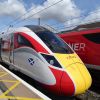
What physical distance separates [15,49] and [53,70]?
14.2 ft

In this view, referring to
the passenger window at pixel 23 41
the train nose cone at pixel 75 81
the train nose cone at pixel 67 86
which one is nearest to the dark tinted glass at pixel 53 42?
the passenger window at pixel 23 41

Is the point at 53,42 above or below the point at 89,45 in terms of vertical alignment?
above

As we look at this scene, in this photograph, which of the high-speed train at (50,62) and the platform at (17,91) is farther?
the high-speed train at (50,62)

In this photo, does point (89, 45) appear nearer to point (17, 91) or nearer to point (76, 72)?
point (76, 72)

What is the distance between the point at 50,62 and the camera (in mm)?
10023

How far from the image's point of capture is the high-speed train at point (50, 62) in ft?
30.8

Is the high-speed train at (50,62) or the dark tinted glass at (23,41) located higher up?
the dark tinted glass at (23,41)

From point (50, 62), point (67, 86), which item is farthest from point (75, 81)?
point (50, 62)

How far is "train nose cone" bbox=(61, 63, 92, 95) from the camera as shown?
30.3 ft

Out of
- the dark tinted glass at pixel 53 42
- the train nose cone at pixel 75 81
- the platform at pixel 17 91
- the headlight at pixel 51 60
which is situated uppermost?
the dark tinted glass at pixel 53 42

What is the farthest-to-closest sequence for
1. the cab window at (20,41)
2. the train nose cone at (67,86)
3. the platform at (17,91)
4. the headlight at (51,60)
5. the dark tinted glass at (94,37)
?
1. the dark tinted glass at (94,37)
2. the cab window at (20,41)
3. the headlight at (51,60)
4. the train nose cone at (67,86)
5. the platform at (17,91)

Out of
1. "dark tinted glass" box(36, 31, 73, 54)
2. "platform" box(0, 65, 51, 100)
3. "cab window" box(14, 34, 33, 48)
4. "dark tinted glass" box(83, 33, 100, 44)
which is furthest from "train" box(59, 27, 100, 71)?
"platform" box(0, 65, 51, 100)

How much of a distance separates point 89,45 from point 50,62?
3.54 meters

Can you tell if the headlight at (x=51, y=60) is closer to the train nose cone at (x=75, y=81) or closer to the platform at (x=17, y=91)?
the train nose cone at (x=75, y=81)
